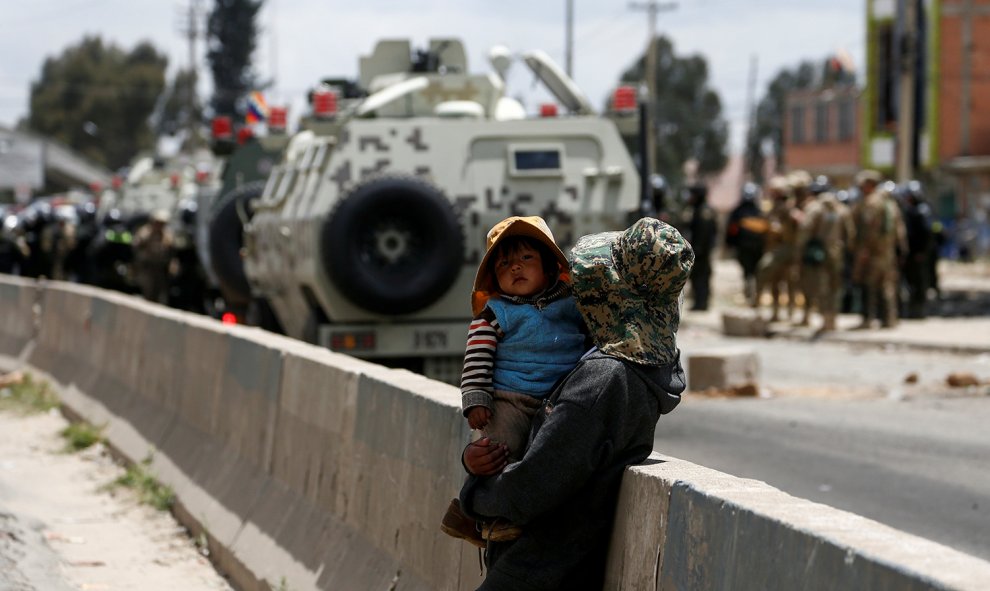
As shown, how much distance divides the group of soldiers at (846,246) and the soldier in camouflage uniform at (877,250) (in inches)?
0.5

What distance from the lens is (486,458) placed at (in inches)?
186

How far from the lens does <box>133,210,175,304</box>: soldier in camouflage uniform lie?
24938 millimetres

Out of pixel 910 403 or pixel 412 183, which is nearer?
pixel 412 183

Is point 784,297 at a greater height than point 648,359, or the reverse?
point 648,359

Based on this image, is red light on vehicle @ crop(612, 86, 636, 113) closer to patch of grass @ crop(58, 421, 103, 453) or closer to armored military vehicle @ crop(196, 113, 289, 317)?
armored military vehicle @ crop(196, 113, 289, 317)

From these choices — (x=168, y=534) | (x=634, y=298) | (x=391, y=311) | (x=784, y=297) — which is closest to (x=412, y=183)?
(x=391, y=311)

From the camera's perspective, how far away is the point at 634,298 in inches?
180

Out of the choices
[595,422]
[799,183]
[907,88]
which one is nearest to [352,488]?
[595,422]

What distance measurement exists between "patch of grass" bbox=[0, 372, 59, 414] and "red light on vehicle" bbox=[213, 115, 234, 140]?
15.5 feet

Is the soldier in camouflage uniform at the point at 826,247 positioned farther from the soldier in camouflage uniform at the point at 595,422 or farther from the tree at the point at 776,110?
the tree at the point at 776,110

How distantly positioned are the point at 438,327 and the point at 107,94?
105116 mm

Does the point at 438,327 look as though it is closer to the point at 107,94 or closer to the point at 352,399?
the point at 352,399

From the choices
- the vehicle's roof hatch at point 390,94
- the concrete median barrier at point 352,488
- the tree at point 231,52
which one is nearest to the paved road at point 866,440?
the concrete median barrier at point 352,488

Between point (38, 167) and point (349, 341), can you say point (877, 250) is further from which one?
point (38, 167)
